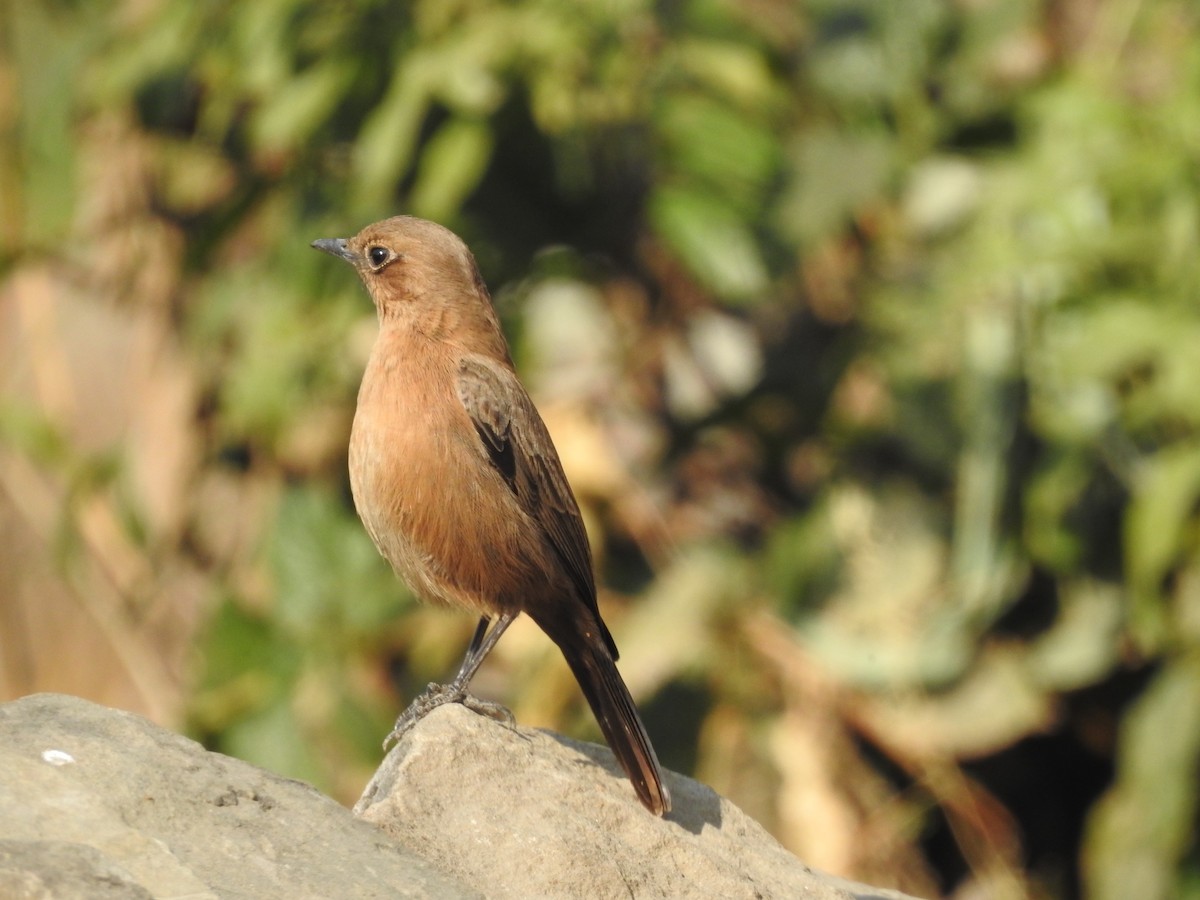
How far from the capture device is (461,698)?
5.04 m

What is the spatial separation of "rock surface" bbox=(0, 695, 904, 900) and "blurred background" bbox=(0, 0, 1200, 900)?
2252 mm

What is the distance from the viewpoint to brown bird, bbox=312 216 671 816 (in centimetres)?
511

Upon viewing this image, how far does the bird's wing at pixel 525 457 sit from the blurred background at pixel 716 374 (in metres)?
1.57

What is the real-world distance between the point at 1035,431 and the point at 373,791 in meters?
3.60

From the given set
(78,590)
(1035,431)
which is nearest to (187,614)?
(78,590)

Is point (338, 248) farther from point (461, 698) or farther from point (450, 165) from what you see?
point (461, 698)

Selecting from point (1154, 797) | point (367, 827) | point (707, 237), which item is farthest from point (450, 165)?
point (1154, 797)

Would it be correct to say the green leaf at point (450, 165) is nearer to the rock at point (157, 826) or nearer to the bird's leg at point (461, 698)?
the bird's leg at point (461, 698)

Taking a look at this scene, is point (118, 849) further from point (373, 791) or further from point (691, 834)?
point (691, 834)

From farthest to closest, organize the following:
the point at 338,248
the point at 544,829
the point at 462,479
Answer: the point at 338,248 < the point at 462,479 < the point at 544,829

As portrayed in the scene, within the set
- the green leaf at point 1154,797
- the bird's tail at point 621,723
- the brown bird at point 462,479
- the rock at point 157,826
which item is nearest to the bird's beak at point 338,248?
the brown bird at point 462,479

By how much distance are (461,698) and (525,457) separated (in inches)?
32.3

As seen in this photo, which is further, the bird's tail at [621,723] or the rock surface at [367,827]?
the bird's tail at [621,723]

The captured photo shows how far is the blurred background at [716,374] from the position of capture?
6.61m
